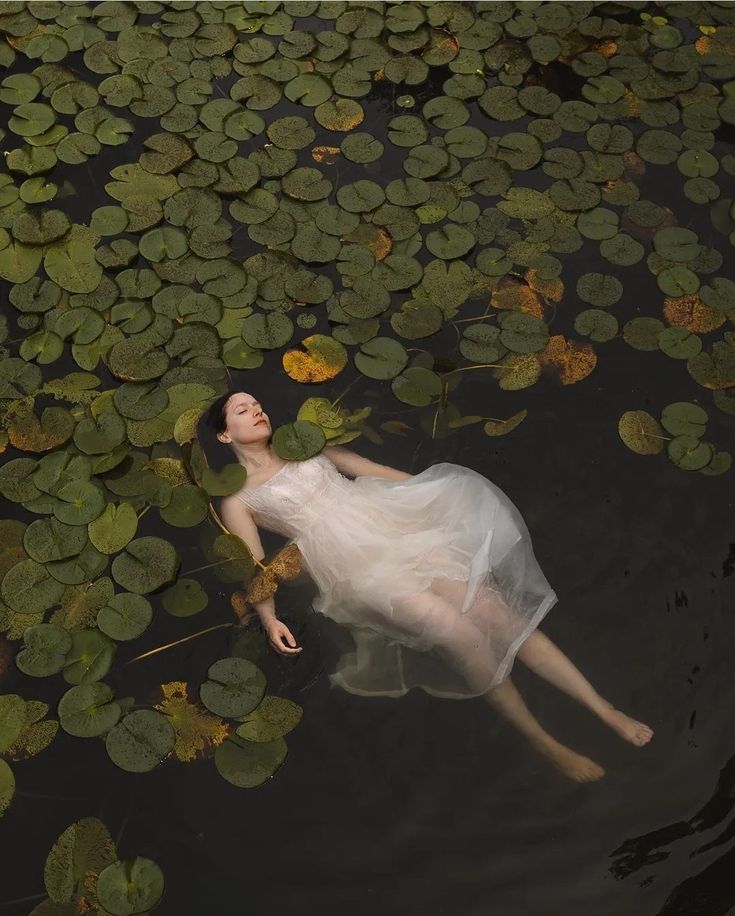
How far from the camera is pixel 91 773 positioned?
2.79 metres

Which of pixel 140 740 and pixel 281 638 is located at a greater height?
pixel 281 638

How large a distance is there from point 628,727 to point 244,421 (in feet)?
5.03

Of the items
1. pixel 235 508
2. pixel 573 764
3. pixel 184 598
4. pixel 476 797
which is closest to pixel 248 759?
pixel 184 598

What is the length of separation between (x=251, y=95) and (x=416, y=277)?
4.02 feet

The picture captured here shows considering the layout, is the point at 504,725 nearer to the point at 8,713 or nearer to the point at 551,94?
the point at 8,713

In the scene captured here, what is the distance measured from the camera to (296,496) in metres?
3.15

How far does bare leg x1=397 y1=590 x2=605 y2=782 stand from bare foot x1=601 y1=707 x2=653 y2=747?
124mm

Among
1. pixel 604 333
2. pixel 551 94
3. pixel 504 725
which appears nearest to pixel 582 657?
pixel 504 725

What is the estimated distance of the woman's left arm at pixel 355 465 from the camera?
128 inches

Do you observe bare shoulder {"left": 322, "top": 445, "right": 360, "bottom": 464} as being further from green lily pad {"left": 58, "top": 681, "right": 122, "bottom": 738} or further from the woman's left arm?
green lily pad {"left": 58, "top": 681, "right": 122, "bottom": 738}

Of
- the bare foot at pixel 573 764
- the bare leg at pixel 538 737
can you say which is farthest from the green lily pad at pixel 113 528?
the bare foot at pixel 573 764

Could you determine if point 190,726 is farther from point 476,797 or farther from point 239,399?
point 239,399

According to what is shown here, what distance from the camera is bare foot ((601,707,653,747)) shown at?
281 centimetres

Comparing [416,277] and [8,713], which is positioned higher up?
[416,277]
